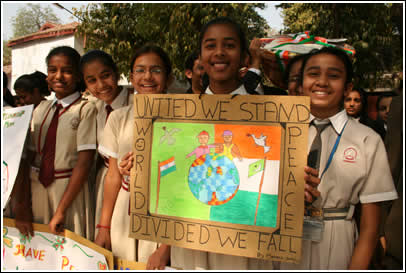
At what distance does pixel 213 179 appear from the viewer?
1417 mm

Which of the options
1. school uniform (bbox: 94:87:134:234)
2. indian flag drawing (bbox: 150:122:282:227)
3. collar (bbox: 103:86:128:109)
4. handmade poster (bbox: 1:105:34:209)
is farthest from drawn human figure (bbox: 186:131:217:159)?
handmade poster (bbox: 1:105:34:209)

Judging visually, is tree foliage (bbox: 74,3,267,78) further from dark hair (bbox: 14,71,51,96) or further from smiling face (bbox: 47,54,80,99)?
smiling face (bbox: 47,54,80,99)

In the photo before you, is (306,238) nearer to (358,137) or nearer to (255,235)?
(255,235)

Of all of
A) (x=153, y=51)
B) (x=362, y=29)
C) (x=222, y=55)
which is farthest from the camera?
(x=362, y=29)

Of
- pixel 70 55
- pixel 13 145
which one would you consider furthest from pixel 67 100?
pixel 13 145

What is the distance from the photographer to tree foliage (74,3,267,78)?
596 centimetres

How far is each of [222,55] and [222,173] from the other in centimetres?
70

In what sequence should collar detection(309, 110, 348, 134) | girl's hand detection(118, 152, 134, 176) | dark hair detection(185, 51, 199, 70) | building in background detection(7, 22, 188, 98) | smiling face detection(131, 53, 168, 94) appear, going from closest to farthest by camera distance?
Result: collar detection(309, 110, 348, 134)
girl's hand detection(118, 152, 134, 176)
smiling face detection(131, 53, 168, 94)
dark hair detection(185, 51, 199, 70)
building in background detection(7, 22, 188, 98)

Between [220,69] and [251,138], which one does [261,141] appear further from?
[220,69]

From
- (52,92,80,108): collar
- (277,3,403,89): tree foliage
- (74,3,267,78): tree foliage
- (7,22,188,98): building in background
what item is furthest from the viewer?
(7,22,188,98): building in background

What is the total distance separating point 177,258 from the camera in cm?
161

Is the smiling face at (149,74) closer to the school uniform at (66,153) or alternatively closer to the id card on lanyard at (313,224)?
the school uniform at (66,153)

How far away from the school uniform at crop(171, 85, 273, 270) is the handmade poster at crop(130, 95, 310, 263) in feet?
0.58

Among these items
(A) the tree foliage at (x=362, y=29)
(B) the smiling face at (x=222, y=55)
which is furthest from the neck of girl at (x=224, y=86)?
(A) the tree foliage at (x=362, y=29)
